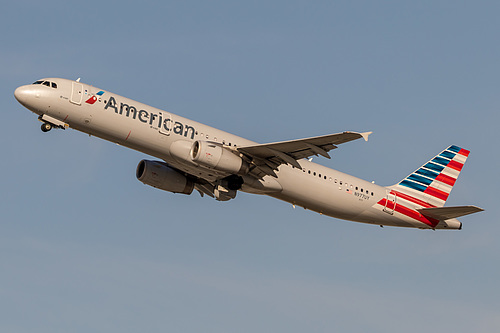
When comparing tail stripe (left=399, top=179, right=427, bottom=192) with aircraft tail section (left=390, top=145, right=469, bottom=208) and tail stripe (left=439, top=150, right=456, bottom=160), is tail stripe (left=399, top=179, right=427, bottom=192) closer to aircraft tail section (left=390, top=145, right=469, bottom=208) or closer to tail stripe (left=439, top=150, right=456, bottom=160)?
aircraft tail section (left=390, top=145, right=469, bottom=208)

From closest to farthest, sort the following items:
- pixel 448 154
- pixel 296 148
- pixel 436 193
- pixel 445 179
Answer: pixel 296 148 < pixel 436 193 < pixel 445 179 < pixel 448 154

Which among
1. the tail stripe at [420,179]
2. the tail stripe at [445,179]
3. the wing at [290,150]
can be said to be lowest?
the wing at [290,150]

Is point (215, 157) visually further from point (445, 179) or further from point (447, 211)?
point (445, 179)

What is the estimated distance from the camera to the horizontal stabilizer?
4438 centimetres

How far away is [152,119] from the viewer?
4109cm

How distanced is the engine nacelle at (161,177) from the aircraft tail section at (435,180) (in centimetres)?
1463

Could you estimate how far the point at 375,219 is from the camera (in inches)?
1870

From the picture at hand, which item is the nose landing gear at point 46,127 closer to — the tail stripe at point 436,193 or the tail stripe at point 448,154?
the tail stripe at point 436,193

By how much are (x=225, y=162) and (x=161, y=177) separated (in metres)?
6.89

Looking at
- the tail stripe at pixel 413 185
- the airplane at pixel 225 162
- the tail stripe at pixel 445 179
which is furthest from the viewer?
the tail stripe at pixel 445 179

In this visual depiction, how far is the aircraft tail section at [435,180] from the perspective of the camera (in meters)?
49.7

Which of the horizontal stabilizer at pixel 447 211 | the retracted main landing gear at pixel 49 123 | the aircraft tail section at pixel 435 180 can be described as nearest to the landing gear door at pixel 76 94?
the retracted main landing gear at pixel 49 123

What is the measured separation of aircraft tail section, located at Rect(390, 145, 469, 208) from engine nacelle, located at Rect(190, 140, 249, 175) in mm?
13215

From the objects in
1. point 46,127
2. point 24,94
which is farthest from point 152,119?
point 24,94
